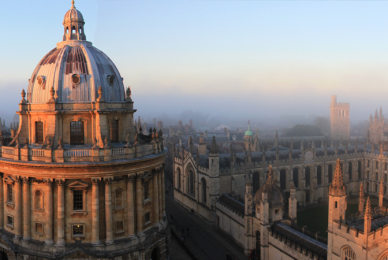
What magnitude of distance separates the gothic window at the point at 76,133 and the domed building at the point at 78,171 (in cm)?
9

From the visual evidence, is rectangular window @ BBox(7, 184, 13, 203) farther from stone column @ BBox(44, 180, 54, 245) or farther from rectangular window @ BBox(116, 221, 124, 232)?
rectangular window @ BBox(116, 221, 124, 232)

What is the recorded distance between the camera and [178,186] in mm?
62250

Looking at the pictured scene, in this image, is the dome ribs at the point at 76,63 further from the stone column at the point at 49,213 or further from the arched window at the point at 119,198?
the arched window at the point at 119,198

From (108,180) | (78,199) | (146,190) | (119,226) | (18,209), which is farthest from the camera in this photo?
(146,190)

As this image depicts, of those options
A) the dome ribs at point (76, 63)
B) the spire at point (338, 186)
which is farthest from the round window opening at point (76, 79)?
the spire at point (338, 186)

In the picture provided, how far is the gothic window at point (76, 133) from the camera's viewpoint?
31516 millimetres

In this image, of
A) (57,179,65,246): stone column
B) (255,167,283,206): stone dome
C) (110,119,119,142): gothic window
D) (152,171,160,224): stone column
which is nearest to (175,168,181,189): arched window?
(255,167,283,206): stone dome

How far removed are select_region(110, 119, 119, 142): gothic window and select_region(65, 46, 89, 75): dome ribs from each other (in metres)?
5.66

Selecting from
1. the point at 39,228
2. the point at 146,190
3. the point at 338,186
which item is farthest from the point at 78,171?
the point at 338,186

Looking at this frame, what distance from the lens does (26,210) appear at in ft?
99.3

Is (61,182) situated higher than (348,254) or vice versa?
(61,182)

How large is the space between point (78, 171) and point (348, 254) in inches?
950

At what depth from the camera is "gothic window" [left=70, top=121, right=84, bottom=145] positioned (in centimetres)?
3152

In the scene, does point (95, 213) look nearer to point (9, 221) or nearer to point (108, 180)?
point (108, 180)
